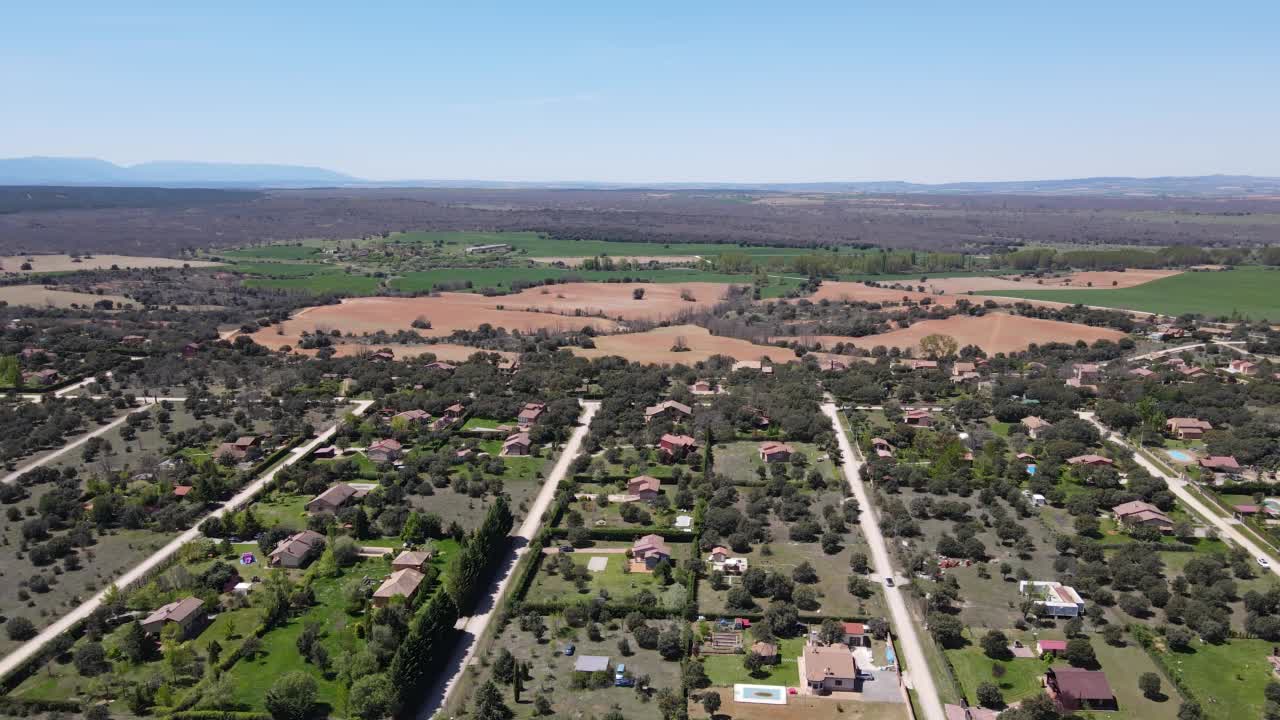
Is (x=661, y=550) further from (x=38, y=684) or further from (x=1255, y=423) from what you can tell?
(x=1255, y=423)

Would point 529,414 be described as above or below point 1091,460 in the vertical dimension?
below

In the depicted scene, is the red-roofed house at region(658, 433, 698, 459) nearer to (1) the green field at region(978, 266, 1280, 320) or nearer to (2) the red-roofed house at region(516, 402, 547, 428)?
(2) the red-roofed house at region(516, 402, 547, 428)

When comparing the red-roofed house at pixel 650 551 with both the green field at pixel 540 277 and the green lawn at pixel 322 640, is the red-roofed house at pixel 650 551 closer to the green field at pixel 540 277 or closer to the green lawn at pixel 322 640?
the green lawn at pixel 322 640

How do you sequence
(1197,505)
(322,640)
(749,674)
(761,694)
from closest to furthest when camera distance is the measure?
(761,694) < (749,674) < (322,640) < (1197,505)

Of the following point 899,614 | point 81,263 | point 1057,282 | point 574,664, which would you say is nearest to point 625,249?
point 1057,282

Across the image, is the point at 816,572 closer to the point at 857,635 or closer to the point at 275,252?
the point at 857,635
